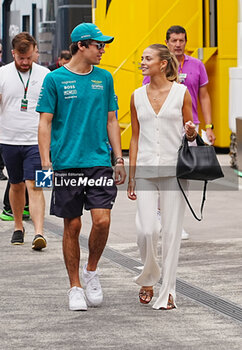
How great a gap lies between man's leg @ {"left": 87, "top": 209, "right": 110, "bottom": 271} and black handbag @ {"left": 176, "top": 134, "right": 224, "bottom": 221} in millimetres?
545

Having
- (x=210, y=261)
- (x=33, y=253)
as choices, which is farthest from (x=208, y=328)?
(x=33, y=253)

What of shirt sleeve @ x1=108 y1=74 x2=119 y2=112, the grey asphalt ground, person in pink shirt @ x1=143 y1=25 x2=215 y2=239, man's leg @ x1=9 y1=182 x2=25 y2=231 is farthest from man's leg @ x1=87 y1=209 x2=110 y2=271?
man's leg @ x1=9 y1=182 x2=25 y2=231

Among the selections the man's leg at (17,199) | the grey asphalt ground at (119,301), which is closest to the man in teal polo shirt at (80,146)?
the grey asphalt ground at (119,301)

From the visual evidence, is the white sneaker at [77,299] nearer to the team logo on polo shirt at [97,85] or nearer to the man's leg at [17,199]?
the team logo on polo shirt at [97,85]

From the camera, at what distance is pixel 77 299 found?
6652 mm

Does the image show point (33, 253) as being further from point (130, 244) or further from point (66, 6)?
point (66, 6)

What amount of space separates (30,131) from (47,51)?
11.4m

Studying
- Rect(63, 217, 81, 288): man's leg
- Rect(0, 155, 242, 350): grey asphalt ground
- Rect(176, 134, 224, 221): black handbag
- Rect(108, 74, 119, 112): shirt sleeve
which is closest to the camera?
Rect(0, 155, 242, 350): grey asphalt ground

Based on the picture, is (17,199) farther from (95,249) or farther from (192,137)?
(192,137)

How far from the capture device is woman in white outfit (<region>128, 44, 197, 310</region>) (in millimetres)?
6613

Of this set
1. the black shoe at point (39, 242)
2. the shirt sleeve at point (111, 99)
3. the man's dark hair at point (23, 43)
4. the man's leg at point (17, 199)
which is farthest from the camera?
the man's leg at point (17, 199)

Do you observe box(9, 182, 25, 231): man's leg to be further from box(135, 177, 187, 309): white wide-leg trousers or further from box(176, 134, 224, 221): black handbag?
box(176, 134, 224, 221): black handbag

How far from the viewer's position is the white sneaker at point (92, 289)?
6730 millimetres

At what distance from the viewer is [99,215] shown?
672 centimetres
